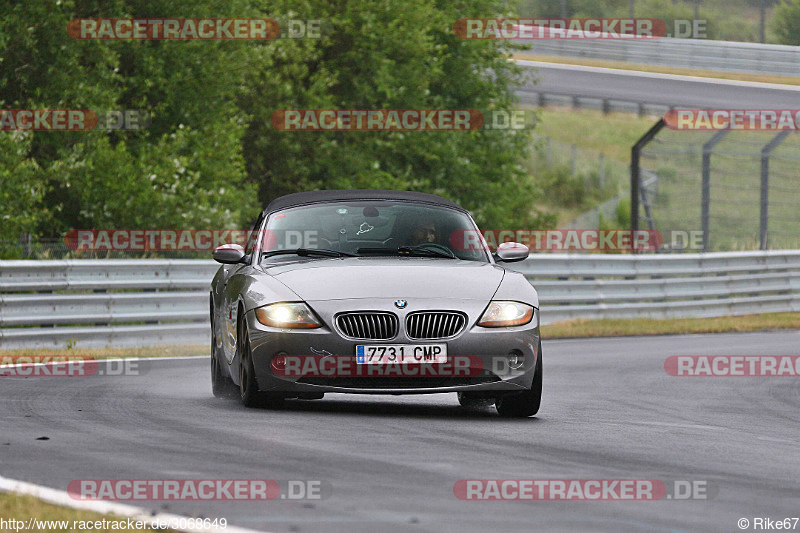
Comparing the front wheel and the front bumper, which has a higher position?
the front bumper

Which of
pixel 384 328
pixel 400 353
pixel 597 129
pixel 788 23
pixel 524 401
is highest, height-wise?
pixel 788 23

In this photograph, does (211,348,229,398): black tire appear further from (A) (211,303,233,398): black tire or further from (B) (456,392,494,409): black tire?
(B) (456,392,494,409): black tire

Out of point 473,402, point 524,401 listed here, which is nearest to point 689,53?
point 473,402

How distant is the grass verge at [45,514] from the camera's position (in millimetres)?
5518

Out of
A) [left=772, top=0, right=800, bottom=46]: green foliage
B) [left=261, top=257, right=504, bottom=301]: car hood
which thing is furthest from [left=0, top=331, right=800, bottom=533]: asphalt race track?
[left=772, top=0, right=800, bottom=46]: green foliage

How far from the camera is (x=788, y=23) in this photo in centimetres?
6066

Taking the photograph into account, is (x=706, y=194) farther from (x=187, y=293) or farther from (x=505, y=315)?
(x=505, y=315)

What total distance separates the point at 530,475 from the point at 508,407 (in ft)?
10.4

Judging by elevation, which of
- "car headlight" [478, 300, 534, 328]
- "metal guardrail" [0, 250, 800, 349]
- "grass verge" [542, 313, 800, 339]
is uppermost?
"car headlight" [478, 300, 534, 328]

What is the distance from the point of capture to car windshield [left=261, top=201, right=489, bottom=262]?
10.7 meters

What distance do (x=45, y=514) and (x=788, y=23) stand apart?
5845cm

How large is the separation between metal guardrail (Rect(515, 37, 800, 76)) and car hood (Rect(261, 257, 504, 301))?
29942 mm

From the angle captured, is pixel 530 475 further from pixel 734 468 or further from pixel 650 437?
pixel 650 437

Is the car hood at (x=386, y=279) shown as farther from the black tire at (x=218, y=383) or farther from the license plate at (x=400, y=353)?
the black tire at (x=218, y=383)
